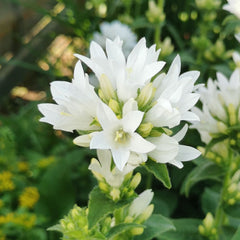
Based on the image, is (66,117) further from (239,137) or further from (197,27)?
(197,27)

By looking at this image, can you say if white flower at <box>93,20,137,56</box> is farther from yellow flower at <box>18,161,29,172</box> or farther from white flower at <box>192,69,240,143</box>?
white flower at <box>192,69,240,143</box>

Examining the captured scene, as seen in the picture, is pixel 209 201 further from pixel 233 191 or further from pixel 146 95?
pixel 146 95

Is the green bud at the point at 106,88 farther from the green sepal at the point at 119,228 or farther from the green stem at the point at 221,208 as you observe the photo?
the green stem at the point at 221,208

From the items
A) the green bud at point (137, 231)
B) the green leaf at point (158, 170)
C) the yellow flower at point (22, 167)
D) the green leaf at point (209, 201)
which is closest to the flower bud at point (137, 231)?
the green bud at point (137, 231)

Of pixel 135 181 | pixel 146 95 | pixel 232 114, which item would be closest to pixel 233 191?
pixel 232 114

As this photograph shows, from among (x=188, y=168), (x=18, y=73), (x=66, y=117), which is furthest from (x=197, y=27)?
(x=66, y=117)
